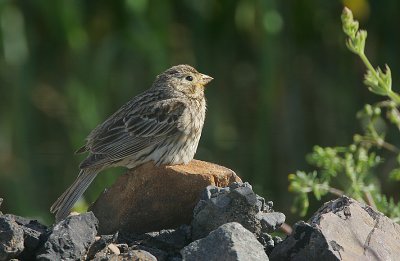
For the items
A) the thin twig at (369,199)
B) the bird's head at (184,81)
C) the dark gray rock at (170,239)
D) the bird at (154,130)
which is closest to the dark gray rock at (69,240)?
the dark gray rock at (170,239)

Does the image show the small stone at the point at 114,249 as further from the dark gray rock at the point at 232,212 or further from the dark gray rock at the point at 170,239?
the dark gray rock at the point at 232,212

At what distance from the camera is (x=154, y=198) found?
3539mm

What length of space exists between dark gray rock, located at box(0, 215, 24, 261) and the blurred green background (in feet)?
13.6

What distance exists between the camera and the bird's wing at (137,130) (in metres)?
4.31

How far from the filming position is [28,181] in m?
7.52

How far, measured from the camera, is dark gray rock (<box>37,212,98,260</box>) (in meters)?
2.96

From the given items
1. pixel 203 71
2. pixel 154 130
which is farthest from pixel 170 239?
pixel 203 71

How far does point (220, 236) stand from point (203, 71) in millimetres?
4256

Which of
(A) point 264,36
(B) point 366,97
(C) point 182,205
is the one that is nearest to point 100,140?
(C) point 182,205

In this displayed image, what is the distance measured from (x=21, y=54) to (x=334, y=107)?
1.99 meters

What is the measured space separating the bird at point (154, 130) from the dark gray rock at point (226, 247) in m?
1.07

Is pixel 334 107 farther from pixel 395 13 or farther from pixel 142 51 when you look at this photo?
pixel 142 51

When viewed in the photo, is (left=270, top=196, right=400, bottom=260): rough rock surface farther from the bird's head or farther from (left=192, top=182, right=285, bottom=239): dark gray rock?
the bird's head

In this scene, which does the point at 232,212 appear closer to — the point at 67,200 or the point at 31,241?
the point at 31,241
